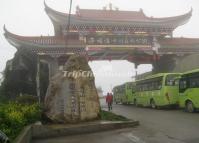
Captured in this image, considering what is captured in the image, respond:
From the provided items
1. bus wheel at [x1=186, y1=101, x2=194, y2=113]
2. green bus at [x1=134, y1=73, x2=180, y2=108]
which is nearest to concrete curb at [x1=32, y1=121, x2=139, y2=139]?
bus wheel at [x1=186, y1=101, x2=194, y2=113]

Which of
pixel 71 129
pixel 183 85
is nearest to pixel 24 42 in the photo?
pixel 183 85

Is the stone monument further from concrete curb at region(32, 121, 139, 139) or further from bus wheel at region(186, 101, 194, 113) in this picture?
bus wheel at region(186, 101, 194, 113)

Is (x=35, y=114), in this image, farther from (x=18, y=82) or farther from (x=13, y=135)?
(x=18, y=82)

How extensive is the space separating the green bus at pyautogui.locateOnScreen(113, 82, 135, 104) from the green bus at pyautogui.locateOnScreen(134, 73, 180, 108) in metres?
4.19

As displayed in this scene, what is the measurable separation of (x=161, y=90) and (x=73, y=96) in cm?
933

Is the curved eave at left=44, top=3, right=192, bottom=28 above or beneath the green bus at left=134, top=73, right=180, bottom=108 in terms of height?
above

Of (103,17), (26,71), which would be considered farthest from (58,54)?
(103,17)

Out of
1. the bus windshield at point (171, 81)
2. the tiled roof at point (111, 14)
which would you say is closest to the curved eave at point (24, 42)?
the tiled roof at point (111, 14)

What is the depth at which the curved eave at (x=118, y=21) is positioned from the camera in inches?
1150

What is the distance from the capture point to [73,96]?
12.7m

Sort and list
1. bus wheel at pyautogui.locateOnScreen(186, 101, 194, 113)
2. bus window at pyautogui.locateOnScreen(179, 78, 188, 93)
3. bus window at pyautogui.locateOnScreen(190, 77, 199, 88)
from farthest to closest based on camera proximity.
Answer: bus window at pyautogui.locateOnScreen(179, 78, 188, 93) < bus wheel at pyautogui.locateOnScreen(186, 101, 194, 113) < bus window at pyautogui.locateOnScreen(190, 77, 199, 88)

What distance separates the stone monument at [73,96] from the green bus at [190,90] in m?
6.18

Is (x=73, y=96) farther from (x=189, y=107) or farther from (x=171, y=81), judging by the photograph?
(x=171, y=81)

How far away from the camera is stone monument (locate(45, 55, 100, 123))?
1246 cm
